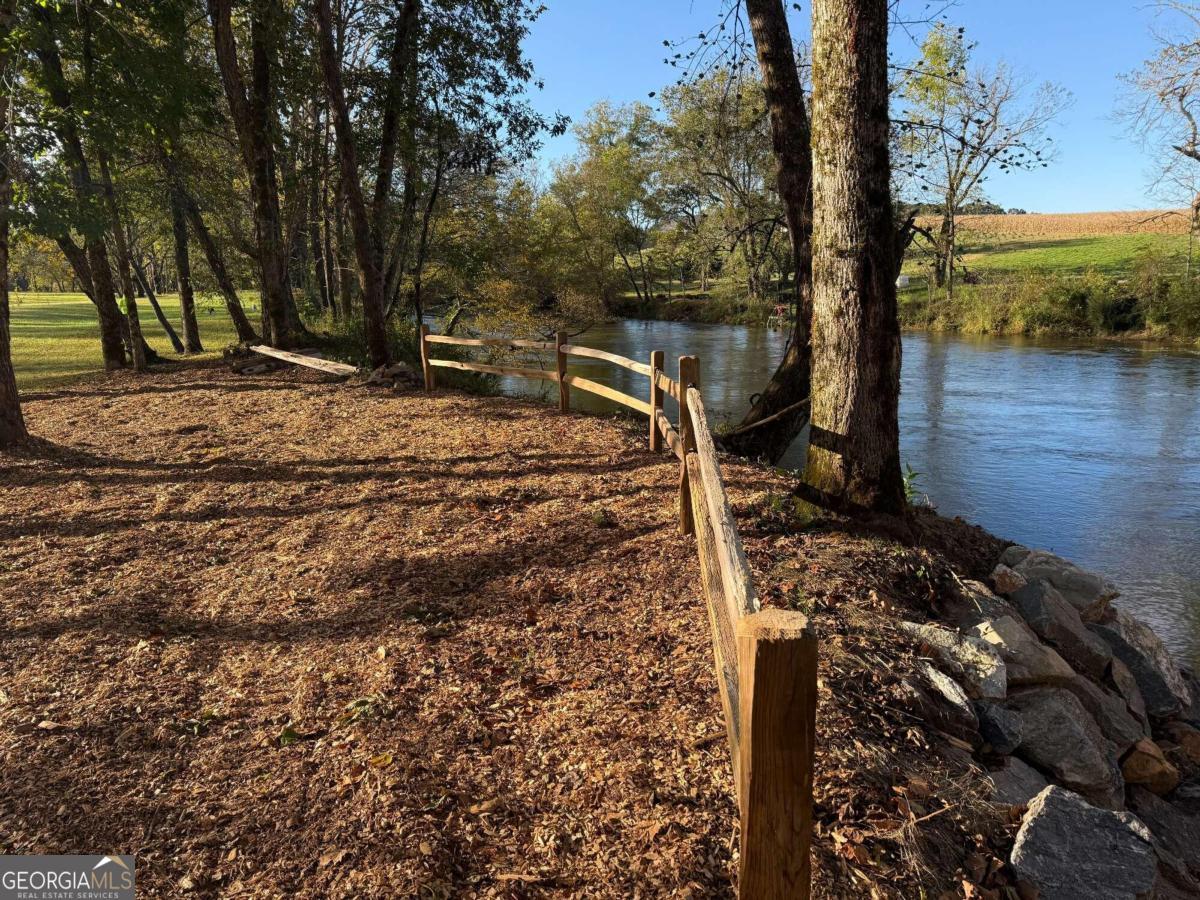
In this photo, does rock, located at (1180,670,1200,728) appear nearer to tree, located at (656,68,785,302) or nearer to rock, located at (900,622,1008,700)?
rock, located at (900,622,1008,700)

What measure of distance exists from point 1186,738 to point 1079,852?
3399 millimetres

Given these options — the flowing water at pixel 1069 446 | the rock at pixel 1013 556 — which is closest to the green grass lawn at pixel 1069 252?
the flowing water at pixel 1069 446

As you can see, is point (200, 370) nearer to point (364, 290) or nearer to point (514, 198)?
point (364, 290)

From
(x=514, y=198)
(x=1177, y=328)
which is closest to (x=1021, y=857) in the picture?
(x=514, y=198)

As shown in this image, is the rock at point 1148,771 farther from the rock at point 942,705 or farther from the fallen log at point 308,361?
the fallen log at point 308,361

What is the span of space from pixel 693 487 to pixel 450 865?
112 inches

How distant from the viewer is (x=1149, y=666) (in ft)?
19.1

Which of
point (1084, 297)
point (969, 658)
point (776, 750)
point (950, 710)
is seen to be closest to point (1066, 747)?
point (969, 658)

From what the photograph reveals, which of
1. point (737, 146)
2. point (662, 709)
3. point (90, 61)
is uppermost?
point (737, 146)

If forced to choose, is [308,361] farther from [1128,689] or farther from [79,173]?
[1128,689]

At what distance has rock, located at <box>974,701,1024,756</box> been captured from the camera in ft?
12.6

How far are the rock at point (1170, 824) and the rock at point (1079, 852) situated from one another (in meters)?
1.28

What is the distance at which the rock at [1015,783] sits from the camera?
3.33m

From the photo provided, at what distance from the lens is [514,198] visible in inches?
1064
